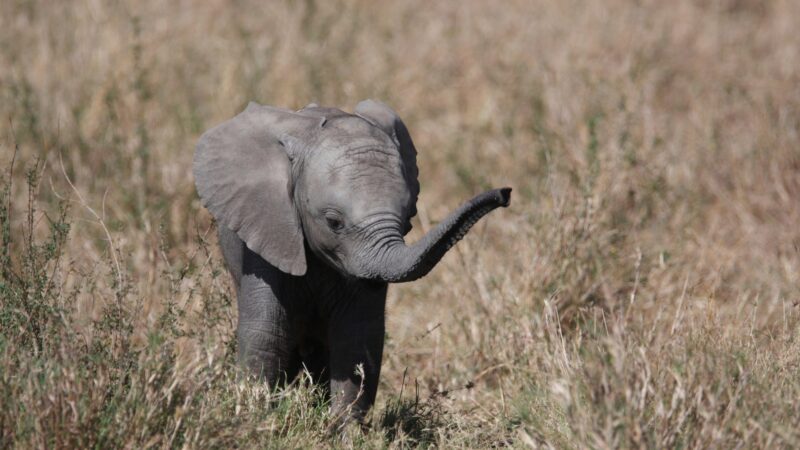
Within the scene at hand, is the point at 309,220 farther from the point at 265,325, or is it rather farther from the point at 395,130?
the point at 395,130

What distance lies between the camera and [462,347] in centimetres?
694

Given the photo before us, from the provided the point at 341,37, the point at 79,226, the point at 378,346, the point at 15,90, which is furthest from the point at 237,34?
the point at 378,346

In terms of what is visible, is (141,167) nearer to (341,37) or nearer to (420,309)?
(420,309)

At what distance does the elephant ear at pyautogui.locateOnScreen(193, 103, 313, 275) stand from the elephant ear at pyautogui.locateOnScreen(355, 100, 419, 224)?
311mm

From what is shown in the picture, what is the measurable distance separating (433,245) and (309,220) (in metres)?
0.71

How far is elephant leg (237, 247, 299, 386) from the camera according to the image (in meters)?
5.36

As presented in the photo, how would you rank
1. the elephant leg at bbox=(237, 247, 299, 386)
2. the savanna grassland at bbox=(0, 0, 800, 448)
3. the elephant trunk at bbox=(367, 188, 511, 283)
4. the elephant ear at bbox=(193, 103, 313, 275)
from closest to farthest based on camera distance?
the elephant trunk at bbox=(367, 188, 511, 283) → the savanna grassland at bbox=(0, 0, 800, 448) → the elephant ear at bbox=(193, 103, 313, 275) → the elephant leg at bbox=(237, 247, 299, 386)

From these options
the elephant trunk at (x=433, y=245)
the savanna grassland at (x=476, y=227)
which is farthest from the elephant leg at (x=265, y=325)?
the elephant trunk at (x=433, y=245)

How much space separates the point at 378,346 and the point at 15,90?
193 inches

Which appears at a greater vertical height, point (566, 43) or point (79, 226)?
point (566, 43)

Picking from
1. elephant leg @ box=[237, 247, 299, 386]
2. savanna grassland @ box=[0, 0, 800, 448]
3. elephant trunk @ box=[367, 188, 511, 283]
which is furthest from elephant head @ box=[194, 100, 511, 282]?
savanna grassland @ box=[0, 0, 800, 448]

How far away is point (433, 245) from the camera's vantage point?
4641mm

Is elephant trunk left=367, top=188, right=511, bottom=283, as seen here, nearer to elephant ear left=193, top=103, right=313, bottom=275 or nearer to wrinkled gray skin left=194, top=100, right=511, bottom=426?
wrinkled gray skin left=194, top=100, right=511, bottom=426

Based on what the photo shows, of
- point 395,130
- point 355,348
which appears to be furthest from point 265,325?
point 395,130
